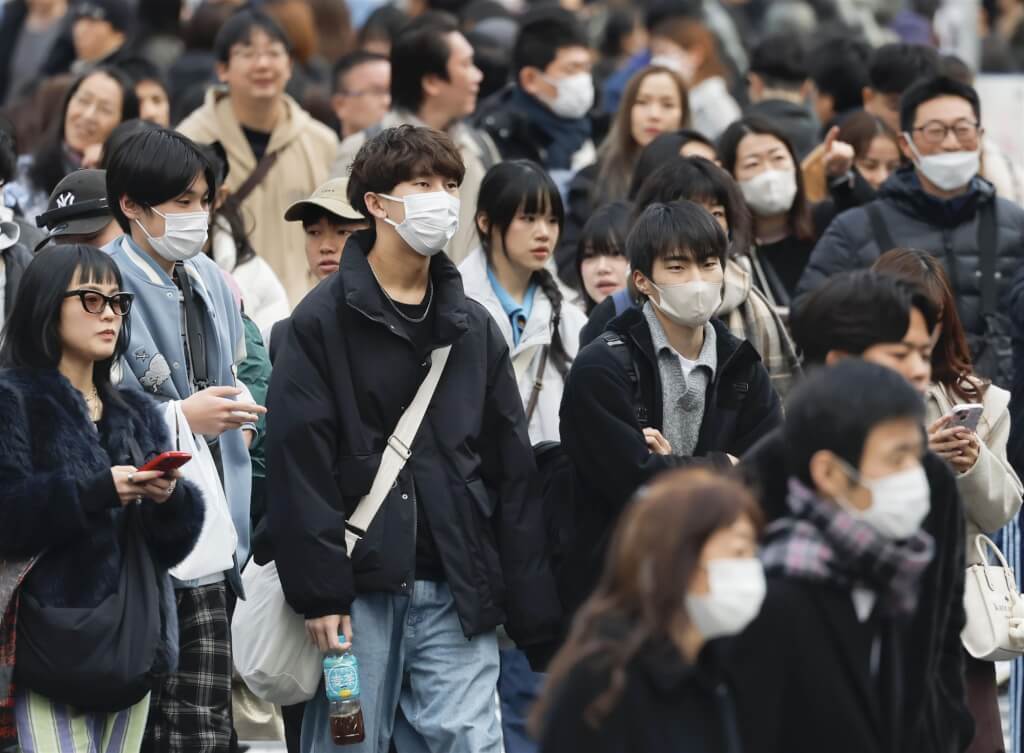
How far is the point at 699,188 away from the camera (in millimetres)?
7504

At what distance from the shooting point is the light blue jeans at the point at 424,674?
→ 20.1 feet

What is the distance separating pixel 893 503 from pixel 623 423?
68.0 inches

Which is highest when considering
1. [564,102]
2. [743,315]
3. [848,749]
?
[564,102]

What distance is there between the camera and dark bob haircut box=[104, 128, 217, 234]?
6.59m

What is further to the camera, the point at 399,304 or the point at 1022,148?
the point at 1022,148

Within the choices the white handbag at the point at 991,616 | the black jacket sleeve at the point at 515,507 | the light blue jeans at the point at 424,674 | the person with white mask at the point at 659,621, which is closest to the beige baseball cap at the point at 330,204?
the black jacket sleeve at the point at 515,507

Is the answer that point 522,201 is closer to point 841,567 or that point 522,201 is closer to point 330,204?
point 330,204

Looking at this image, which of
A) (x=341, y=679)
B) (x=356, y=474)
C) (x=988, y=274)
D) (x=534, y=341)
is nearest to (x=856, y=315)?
(x=356, y=474)

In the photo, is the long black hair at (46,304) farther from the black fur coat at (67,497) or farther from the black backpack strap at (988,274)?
the black backpack strap at (988,274)

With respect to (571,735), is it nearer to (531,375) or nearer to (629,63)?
(531,375)

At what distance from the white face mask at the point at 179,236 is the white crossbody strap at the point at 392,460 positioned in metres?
0.90

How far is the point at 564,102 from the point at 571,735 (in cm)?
646

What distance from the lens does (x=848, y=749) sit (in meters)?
4.50

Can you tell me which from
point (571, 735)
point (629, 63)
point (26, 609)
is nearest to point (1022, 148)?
point (629, 63)
